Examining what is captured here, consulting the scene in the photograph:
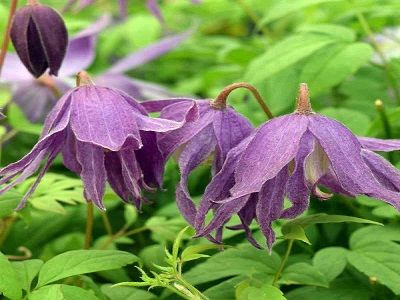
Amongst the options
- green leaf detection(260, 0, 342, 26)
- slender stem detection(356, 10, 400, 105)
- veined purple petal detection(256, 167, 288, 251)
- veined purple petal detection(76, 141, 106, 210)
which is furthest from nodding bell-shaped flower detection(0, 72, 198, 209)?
slender stem detection(356, 10, 400, 105)

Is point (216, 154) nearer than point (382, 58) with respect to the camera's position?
Yes

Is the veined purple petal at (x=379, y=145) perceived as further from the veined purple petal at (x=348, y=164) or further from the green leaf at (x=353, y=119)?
the green leaf at (x=353, y=119)

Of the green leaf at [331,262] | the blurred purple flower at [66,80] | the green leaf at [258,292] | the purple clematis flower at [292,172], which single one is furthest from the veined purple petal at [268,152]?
the blurred purple flower at [66,80]

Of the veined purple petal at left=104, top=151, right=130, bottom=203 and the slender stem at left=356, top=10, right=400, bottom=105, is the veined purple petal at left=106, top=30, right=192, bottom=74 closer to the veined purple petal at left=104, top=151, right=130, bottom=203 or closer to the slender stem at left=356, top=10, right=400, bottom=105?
the slender stem at left=356, top=10, right=400, bottom=105

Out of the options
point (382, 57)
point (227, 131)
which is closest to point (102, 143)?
point (227, 131)

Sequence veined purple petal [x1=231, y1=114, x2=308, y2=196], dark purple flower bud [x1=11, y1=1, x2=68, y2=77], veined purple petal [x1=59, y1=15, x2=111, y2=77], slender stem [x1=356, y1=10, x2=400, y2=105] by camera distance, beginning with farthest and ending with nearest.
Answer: veined purple petal [x1=59, y1=15, x2=111, y2=77] → slender stem [x1=356, y1=10, x2=400, y2=105] → dark purple flower bud [x1=11, y1=1, x2=68, y2=77] → veined purple petal [x1=231, y1=114, x2=308, y2=196]

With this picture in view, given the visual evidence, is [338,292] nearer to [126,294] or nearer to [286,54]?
[126,294]

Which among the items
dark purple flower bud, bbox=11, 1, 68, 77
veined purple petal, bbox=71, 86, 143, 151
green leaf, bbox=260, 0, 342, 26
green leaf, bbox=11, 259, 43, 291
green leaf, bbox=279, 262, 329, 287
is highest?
green leaf, bbox=260, 0, 342, 26
